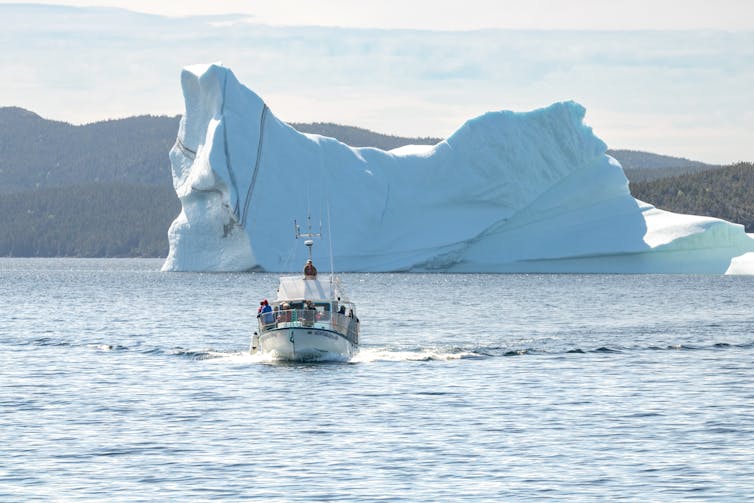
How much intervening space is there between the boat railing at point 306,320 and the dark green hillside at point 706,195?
11305 cm

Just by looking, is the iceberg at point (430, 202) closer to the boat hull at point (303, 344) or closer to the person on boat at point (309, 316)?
the boat hull at point (303, 344)

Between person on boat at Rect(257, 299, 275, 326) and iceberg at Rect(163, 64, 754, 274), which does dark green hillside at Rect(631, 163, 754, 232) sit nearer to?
iceberg at Rect(163, 64, 754, 274)

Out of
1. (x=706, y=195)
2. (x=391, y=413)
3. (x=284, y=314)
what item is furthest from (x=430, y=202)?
(x=706, y=195)

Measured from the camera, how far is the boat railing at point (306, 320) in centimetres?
3700

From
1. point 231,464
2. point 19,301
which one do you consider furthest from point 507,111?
point 231,464

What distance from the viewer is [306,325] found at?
122 ft

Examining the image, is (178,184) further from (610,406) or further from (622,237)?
(610,406)

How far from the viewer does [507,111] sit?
88812mm

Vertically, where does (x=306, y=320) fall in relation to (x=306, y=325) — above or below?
above

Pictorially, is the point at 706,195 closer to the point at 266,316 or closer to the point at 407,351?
the point at 407,351

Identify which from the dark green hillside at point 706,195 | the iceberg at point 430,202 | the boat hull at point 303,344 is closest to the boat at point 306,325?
the boat hull at point 303,344

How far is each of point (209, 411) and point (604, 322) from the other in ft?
98.1

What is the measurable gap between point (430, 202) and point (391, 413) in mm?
61484

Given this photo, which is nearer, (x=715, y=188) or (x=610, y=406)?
(x=610, y=406)
